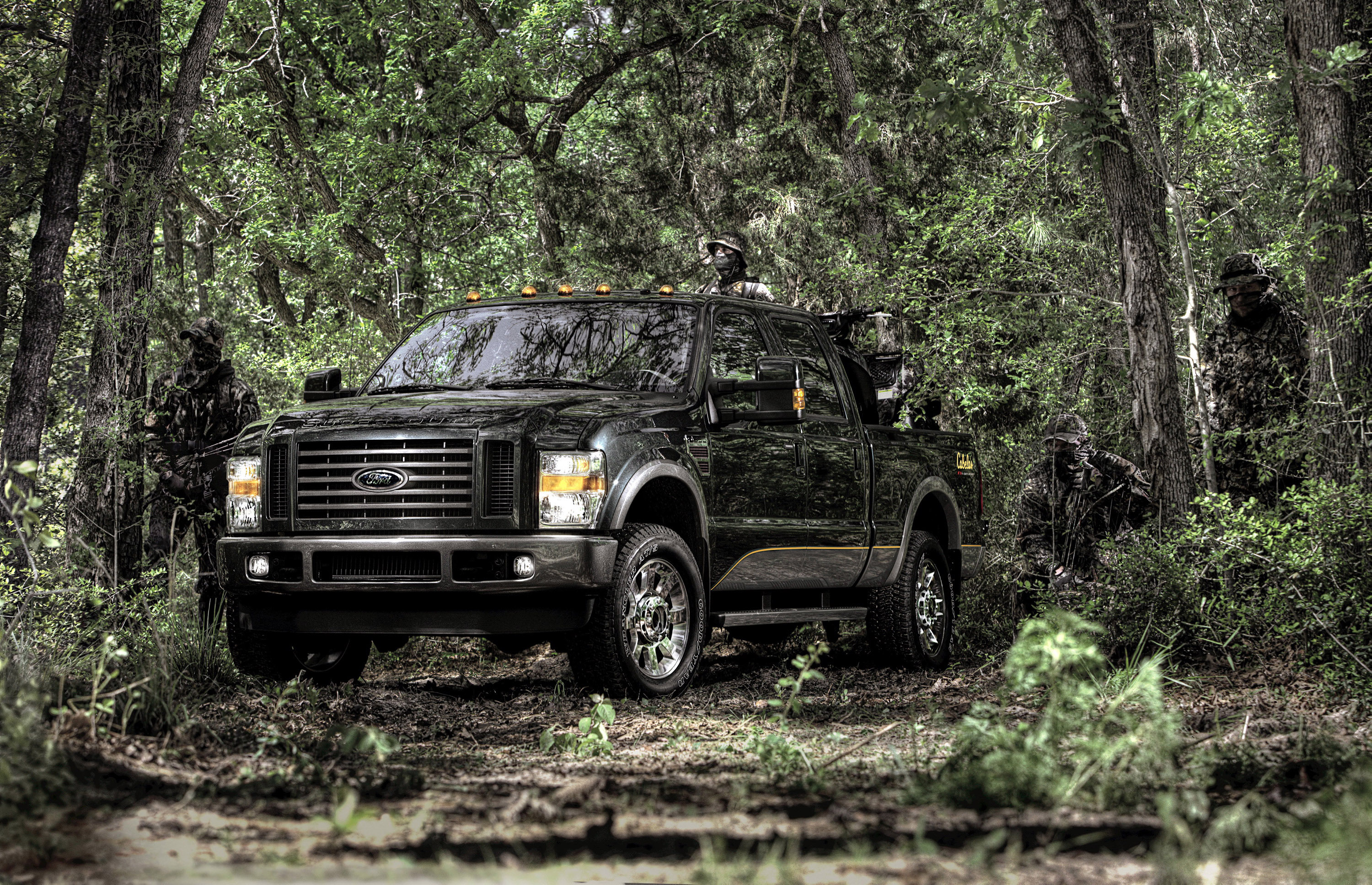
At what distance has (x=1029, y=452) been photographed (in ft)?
41.6

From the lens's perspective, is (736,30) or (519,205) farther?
(519,205)

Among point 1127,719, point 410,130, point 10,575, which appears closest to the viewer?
point 1127,719

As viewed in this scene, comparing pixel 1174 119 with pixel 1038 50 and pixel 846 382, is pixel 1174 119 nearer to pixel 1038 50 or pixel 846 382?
pixel 846 382

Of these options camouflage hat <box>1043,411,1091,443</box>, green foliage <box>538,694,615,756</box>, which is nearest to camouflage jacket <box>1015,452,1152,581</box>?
camouflage hat <box>1043,411,1091,443</box>

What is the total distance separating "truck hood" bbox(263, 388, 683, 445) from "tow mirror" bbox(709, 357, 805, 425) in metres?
0.30

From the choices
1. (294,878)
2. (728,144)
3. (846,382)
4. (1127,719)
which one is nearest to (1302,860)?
(1127,719)

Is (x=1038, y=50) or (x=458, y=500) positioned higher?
(x=1038, y=50)

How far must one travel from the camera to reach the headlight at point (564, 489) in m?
5.95

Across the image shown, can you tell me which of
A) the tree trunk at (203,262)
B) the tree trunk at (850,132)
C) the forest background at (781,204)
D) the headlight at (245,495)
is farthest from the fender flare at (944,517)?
the tree trunk at (203,262)

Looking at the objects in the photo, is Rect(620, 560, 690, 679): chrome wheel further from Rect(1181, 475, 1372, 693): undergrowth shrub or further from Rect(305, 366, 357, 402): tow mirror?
Rect(1181, 475, 1372, 693): undergrowth shrub

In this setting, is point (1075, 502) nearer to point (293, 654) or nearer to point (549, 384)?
point (549, 384)

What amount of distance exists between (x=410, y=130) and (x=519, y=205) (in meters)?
4.58

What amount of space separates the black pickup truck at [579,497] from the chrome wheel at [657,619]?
13mm

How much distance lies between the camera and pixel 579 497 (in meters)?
5.96
